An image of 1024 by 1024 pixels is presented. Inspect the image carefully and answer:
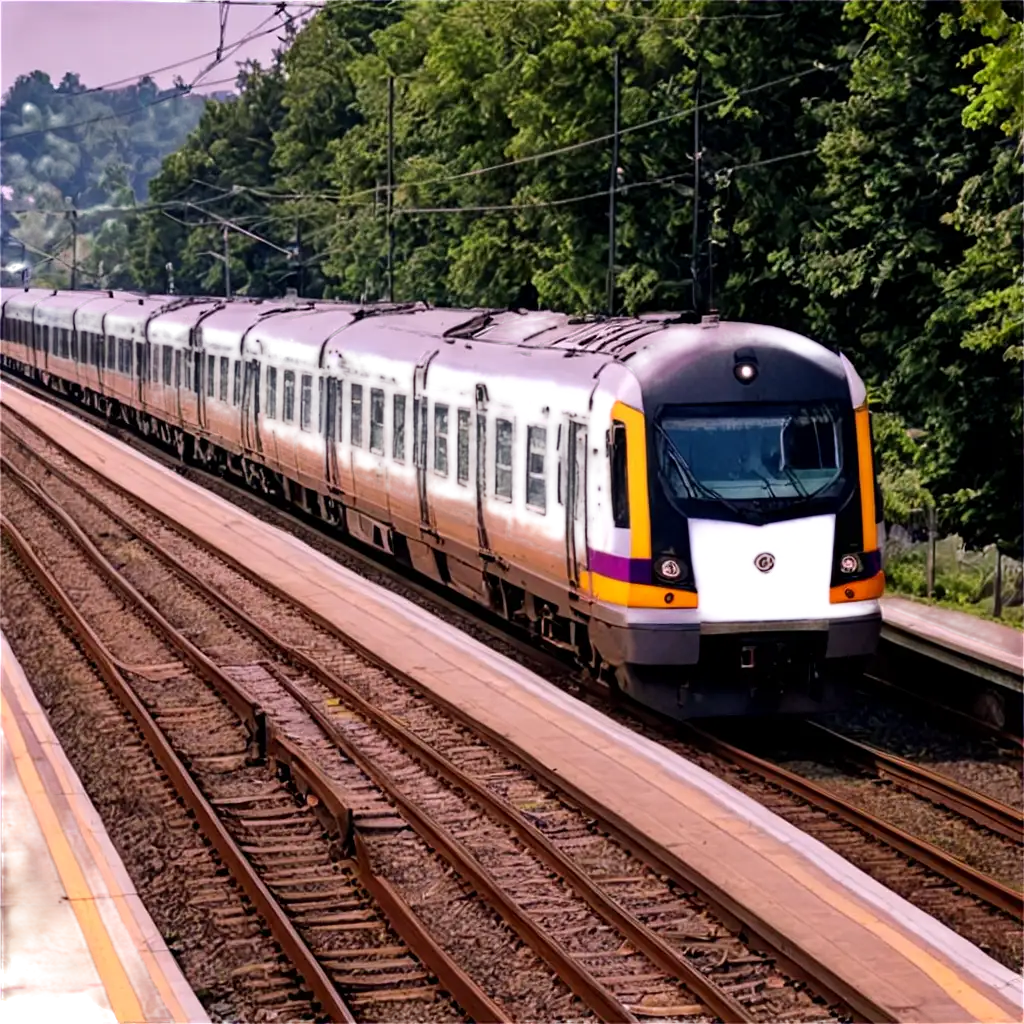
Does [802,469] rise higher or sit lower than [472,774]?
higher

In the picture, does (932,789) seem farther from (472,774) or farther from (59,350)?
(59,350)

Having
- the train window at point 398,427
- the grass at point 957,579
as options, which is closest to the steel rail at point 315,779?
the train window at point 398,427

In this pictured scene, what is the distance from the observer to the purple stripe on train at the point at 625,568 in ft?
47.0

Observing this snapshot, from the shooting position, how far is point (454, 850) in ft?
38.8

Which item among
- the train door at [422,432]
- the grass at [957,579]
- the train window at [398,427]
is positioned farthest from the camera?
the grass at [957,579]

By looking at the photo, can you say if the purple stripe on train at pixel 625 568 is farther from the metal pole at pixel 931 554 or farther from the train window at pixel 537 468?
the metal pole at pixel 931 554

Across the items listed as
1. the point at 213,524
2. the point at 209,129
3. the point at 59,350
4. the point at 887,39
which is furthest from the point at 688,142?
the point at 209,129

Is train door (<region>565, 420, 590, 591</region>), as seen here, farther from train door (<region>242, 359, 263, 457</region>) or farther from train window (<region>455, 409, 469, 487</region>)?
train door (<region>242, 359, 263, 457</region>)

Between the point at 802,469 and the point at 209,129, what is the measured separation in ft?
297

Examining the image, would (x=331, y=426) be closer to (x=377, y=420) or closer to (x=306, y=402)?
(x=306, y=402)

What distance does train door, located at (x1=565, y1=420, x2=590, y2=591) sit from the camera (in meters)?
15.0

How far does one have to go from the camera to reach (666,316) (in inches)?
658

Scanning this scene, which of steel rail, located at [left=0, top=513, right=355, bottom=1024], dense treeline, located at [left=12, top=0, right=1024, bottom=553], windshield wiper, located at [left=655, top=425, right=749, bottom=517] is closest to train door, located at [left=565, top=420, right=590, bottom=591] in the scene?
windshield wiper, located at [left=655, top=425, right=749, bottom=517]

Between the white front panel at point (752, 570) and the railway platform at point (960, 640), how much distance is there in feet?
7.83
